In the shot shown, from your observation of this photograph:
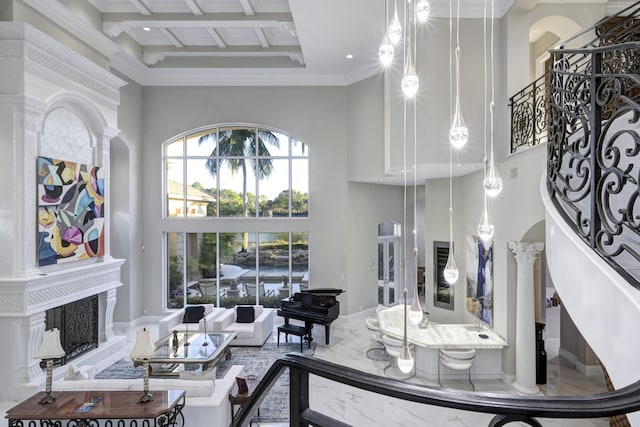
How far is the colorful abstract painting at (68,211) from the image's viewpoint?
22.9 feet

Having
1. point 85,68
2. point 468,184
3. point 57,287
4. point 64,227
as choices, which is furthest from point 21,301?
point 468,184

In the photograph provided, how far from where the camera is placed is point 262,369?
7.98 m

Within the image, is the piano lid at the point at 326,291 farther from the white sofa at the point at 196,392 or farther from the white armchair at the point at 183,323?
the white sofa at the point at 196,392

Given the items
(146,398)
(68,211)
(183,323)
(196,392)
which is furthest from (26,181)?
(183,323)

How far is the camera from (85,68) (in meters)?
8.05

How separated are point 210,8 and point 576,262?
30.1ft

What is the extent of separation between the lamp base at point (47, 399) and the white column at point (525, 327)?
298 inches

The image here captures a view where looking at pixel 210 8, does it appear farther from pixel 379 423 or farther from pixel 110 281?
pixel 379 423

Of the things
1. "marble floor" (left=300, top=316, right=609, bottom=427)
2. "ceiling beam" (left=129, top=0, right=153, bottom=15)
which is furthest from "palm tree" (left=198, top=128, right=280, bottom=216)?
"marble floor" (left=300, top=316, right=609, bottom=427)

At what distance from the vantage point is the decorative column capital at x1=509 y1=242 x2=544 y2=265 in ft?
21.7

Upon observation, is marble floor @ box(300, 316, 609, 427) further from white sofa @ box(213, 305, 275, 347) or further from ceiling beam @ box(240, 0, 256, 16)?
ceiling beam @ box(240, 0, 256, 16)

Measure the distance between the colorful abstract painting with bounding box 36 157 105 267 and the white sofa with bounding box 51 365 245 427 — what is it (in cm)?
279

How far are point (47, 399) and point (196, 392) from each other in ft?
6.18

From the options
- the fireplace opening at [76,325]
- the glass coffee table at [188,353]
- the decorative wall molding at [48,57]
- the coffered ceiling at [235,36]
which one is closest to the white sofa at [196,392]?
the glass coffee table at [188,353]
